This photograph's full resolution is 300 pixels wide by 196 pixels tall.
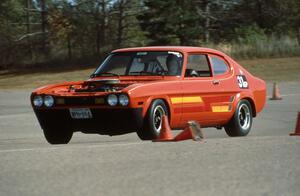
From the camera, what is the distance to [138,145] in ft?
32.6

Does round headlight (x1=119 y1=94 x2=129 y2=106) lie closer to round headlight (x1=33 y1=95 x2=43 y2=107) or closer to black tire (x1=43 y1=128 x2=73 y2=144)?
black tire (x1=43 y1=128 x2=73 y2=144)

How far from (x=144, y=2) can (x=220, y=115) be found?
142 feet

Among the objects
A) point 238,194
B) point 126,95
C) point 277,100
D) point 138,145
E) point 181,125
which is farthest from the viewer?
point 277,100

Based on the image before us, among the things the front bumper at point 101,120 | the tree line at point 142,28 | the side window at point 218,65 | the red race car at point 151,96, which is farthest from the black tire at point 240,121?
the tree line at point 142,28

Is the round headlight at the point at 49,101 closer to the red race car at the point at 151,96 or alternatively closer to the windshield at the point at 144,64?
the red race car at the point at 151,96

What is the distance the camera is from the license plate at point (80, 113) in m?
10.9

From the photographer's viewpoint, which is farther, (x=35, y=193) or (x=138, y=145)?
(x=138, y=145)

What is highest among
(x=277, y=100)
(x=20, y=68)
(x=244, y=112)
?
(x=244, y=112)

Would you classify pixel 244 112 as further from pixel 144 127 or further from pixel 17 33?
pixel 17 33

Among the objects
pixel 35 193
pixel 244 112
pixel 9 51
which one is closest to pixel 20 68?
pixel 9 51

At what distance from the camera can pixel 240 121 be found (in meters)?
13.0

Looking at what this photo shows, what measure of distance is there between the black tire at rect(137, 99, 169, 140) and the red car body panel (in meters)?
0.08

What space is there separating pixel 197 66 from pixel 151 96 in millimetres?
1824

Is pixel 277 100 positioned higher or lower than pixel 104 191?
lower
